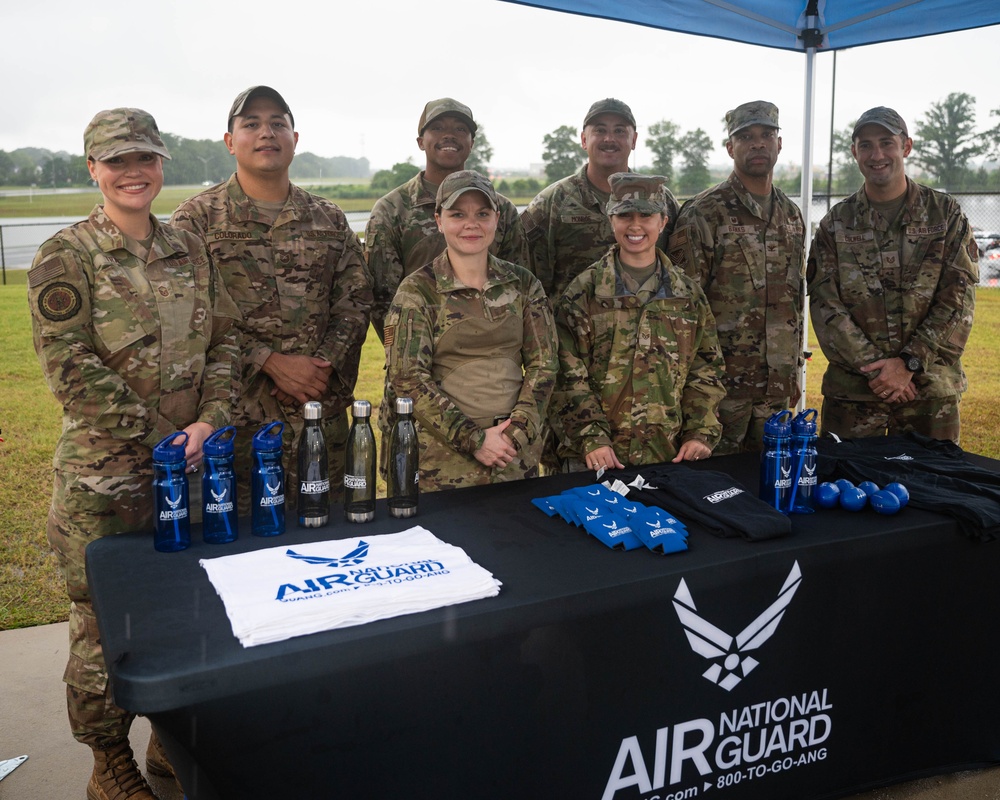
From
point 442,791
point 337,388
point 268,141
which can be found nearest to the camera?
point 442,791

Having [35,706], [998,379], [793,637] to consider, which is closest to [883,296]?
[793,637]

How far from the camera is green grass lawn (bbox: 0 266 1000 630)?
4285mm

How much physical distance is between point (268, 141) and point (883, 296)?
2.66 meters

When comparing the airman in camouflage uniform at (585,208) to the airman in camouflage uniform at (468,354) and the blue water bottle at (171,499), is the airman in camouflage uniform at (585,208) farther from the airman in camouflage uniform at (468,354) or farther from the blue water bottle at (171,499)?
the blue water bottle at (171,499)

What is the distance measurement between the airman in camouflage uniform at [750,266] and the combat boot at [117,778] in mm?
2596

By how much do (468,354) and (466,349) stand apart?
0.02 m

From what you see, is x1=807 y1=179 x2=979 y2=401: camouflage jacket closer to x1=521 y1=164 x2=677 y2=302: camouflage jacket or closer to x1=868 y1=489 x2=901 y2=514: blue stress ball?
x1=521 y1=164 x2=677 y2=302: camouflage jacket

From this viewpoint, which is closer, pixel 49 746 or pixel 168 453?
pixel 168 453

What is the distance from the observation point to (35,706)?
9.67 feet

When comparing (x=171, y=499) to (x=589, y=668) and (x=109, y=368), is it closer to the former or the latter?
(x=109, y=368)

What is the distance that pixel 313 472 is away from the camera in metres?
2.05

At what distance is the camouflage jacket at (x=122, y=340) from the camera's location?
2.24m

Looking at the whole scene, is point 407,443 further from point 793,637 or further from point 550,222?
point 550,222

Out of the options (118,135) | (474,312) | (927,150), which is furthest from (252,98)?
(927,150)
